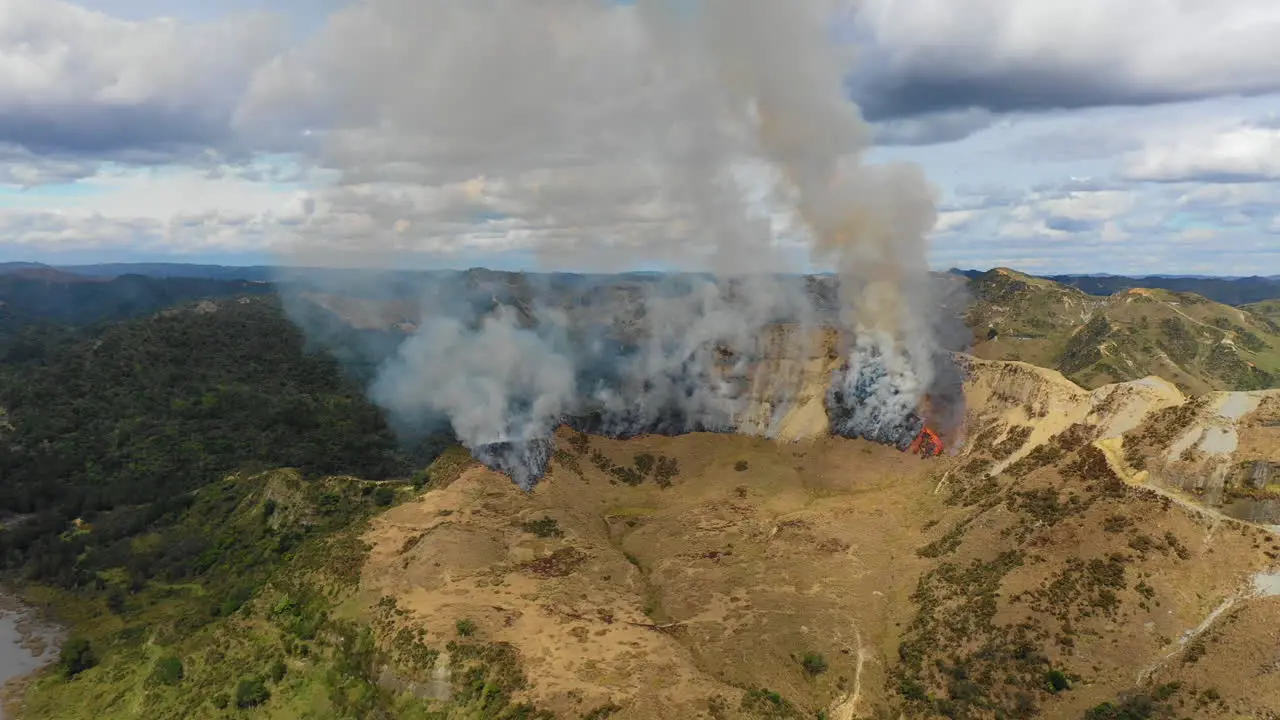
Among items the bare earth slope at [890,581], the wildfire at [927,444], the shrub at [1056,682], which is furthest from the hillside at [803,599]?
the wildfire at [927,444]

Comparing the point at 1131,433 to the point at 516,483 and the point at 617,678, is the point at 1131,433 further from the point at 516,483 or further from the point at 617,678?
the point at 516,483

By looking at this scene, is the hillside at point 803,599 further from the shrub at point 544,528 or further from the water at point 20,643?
the water at point 20,643

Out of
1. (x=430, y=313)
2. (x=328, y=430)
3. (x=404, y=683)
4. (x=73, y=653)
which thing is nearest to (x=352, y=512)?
(x=73, y=653)

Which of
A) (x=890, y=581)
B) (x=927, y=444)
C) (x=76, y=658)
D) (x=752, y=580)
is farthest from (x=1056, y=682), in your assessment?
(x=76, y=658)

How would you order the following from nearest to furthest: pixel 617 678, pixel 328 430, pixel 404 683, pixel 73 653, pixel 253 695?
pixel 617 678, pixel 404 683, pixel 253 695, pixel 73 653, pixel 328 430

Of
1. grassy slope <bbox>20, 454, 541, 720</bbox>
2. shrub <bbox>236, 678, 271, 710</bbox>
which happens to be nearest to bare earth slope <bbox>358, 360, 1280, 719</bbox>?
grassy slope <bbox>20, 454, 541, 720</bbox>

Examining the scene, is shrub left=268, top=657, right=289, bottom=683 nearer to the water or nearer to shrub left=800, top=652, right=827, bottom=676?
the water
